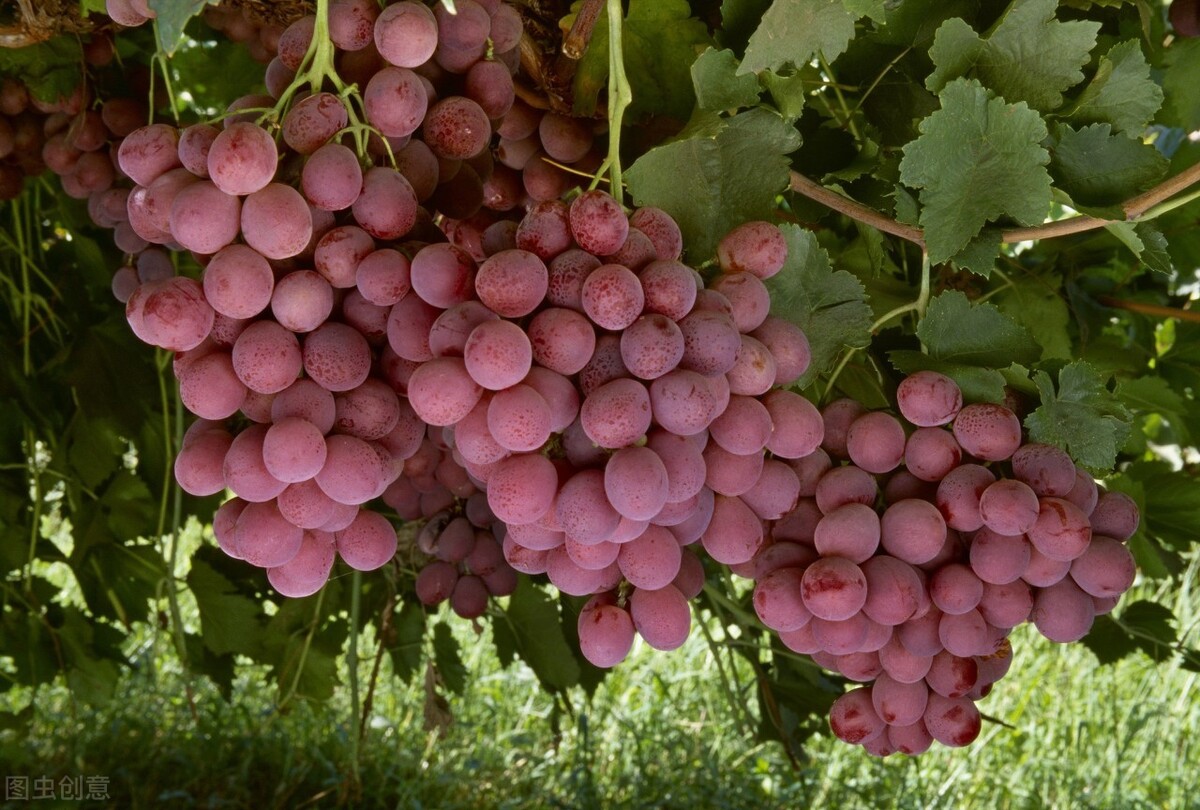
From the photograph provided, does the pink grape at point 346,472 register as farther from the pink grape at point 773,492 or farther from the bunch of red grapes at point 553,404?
the pink grape at point 773,492

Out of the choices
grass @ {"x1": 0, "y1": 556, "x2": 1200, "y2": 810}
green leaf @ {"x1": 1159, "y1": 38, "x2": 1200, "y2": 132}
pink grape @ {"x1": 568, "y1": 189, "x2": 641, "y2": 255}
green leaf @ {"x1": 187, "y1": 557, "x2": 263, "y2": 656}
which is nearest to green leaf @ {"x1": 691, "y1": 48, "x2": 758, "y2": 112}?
Answer: pink grape @ {"x1": 568, "y1": 189, "x2": 641, "y2": 255}

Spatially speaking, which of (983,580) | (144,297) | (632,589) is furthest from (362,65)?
(983,580)

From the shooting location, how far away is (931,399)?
604 mm

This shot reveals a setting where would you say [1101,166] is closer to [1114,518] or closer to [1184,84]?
[1114,518]

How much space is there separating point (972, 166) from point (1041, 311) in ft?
1.59

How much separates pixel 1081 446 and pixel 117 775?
2147 millimetres

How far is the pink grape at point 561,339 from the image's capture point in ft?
1.59

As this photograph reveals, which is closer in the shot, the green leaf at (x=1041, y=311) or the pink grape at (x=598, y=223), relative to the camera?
the pink grape at (x=598, y=223)

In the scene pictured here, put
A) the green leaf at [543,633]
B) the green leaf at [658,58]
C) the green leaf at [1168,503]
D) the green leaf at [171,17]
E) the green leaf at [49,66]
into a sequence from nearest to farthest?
1. the green leaf at [171,17]
2. the green leaf at [658,58]
3. the green leaf at [49,66]
4. the green leaf at [1168,503]
5. the green leaf at [543,633]

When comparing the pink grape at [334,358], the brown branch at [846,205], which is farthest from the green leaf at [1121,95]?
the pink grape at [334,358]

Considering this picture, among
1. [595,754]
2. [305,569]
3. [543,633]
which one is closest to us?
[305,569]

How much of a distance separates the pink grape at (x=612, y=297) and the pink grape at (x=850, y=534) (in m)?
0.19

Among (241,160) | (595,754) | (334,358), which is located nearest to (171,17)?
(241,160)

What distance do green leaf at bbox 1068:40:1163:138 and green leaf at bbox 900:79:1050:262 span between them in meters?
0.05
